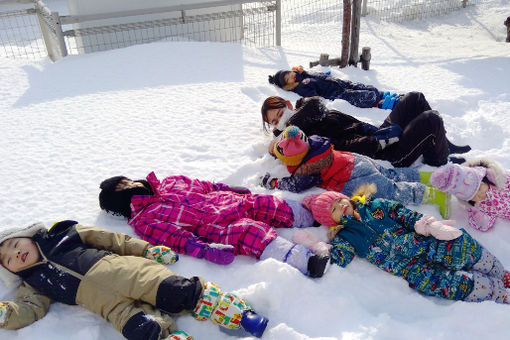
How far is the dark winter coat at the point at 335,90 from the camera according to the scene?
4.89m

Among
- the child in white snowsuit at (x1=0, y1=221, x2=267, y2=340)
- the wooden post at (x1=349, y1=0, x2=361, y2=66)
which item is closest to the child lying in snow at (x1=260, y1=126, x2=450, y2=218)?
the child in white snowsuit at (x1=0, y1=221, x2=267, y2=340)

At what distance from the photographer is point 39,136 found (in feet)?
13.5

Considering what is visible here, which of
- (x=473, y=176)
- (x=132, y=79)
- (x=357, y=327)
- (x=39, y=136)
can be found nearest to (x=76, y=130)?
(x=39, y=136)

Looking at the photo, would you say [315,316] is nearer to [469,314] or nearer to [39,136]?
[469,314]

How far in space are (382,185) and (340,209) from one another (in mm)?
563

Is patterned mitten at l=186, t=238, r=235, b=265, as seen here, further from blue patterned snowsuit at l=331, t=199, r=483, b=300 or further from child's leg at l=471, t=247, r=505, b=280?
child's leg at l=471, t=247, r=505, b=280

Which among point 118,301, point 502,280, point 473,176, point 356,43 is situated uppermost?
point 356,43

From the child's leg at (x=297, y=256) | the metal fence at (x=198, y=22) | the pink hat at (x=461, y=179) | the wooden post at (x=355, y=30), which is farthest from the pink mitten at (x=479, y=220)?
the metal fence at (x=198, y=22)

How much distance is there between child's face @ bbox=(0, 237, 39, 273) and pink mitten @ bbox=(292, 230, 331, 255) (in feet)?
5.21

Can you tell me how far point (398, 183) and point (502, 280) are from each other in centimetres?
102

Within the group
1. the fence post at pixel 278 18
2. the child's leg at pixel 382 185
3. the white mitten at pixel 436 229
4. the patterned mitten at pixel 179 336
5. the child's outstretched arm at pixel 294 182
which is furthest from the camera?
the fence post at pixel 278 18

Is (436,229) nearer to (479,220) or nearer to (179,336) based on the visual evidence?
(479,220)

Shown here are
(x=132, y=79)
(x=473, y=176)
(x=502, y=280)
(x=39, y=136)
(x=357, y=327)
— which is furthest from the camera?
(x=132, y=79)

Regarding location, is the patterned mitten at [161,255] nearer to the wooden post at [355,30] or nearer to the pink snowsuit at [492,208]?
the pink snowsuit at [492,208]
